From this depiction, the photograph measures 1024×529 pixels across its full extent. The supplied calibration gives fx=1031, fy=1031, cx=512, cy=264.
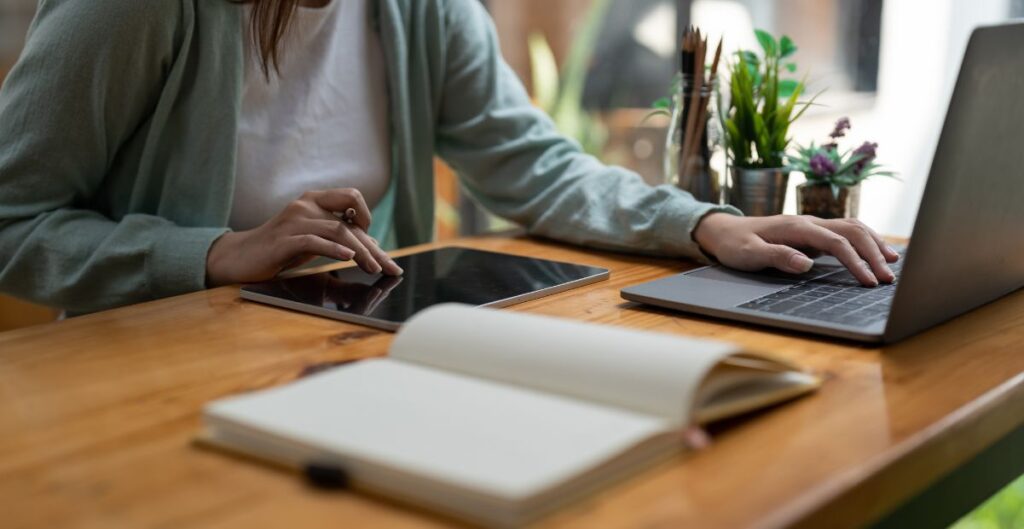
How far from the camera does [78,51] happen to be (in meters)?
1.06

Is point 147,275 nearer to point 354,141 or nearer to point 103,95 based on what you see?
point 103,95

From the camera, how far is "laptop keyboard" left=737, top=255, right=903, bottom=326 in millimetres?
829


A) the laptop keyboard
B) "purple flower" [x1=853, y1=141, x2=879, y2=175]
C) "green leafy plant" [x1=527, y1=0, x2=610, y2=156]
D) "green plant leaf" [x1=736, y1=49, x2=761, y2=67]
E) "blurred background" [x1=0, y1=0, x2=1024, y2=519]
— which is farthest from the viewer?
"green leafy plant" [x1=527, y1=0, x2=610, y2=156]

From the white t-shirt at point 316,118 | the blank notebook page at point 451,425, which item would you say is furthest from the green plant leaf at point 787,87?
the blank notebook page at point 451,425

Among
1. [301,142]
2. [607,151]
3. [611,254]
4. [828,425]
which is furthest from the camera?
[607,151]

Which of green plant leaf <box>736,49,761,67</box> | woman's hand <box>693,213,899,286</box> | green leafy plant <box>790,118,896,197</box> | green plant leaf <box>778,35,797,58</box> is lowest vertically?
woman's hand <box>693,213,899,286</box>

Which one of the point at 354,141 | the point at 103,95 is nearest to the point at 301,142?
the point at 354,141

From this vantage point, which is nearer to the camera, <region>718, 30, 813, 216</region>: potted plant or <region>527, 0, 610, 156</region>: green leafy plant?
<region>718, 30, 813, 216</region>: potted plant

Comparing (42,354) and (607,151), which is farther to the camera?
(607,151)

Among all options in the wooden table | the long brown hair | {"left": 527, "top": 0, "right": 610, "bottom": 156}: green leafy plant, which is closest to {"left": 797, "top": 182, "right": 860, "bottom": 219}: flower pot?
the wooden table

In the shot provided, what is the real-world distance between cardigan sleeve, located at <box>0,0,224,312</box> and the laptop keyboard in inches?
21.9

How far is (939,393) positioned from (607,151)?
208 centimetres

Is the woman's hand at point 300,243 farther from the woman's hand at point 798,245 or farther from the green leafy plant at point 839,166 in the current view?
the green leafy plant at point 839,166

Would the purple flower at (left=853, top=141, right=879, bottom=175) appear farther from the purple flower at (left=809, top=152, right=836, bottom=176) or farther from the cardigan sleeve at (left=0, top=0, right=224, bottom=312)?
the cardigan sleeve at (left=0, top=0, right=224, bottom=312)
